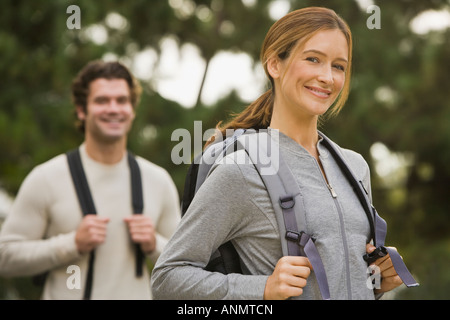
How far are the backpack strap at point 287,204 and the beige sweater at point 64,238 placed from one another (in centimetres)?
157

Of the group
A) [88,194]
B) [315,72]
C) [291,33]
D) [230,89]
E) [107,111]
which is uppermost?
[230,89]

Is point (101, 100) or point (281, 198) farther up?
point (101, 100)

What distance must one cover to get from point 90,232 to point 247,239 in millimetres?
1423

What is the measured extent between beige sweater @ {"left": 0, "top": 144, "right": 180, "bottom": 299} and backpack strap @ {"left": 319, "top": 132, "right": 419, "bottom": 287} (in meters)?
1.51

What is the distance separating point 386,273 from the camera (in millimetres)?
1761

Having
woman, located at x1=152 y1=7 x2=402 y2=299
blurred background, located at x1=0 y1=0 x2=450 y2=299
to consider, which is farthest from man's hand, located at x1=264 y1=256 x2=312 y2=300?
blurred background, located at x1=0 y1=0 x2=450 y2=299

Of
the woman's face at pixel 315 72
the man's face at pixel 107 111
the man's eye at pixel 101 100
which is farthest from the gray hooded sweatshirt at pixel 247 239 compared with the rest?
the man's eye at pixel 101 100

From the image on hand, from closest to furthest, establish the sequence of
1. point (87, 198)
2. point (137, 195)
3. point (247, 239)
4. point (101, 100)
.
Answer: point (247, 239) → point (87, 198) → point (137, 195) → point (101, 100)

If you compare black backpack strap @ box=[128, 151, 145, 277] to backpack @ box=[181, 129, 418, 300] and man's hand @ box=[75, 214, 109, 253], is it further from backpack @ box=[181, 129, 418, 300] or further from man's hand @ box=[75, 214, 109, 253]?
backpack @ box=[181, 129, 418, 300]

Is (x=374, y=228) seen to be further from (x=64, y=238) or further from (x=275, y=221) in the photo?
(x=64, y=238)

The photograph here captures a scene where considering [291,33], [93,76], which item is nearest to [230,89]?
[93,76]

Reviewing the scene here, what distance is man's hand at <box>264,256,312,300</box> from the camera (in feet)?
5.18

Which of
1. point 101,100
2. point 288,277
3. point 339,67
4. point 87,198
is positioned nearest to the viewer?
point 288,277
